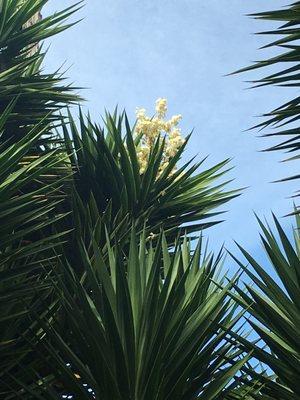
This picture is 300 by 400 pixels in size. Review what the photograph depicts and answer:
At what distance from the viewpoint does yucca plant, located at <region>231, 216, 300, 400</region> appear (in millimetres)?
2131

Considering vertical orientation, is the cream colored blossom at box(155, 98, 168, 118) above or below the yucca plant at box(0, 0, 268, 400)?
above

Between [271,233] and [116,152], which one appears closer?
[271,233]

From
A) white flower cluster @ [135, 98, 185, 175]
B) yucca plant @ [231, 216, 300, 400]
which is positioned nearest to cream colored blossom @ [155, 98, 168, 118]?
white flower cluster @ [135, 98, 185, 175]

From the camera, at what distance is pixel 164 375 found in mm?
2162

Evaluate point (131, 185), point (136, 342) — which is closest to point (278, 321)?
point (136, 342)

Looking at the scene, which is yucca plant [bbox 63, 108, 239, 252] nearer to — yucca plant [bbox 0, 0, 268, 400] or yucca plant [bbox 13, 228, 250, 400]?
yucca plant [bbox 0, 0, 268, 400]

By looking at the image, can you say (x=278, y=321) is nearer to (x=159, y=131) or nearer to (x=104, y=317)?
(x=104, y=317)

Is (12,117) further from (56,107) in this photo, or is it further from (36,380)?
(36,380)

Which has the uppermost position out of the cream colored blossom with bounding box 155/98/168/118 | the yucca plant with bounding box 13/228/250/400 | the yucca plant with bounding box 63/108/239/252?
the cream colored blossom with bounding box 155/98/168/118

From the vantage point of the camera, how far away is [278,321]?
2215 millimetres

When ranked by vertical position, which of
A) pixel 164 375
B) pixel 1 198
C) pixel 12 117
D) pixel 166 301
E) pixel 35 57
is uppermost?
pixel 35 57

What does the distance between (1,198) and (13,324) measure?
0.55 m

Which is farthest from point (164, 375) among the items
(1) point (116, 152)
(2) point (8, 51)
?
(2) point (8, 51)

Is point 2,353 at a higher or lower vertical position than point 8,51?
lower
